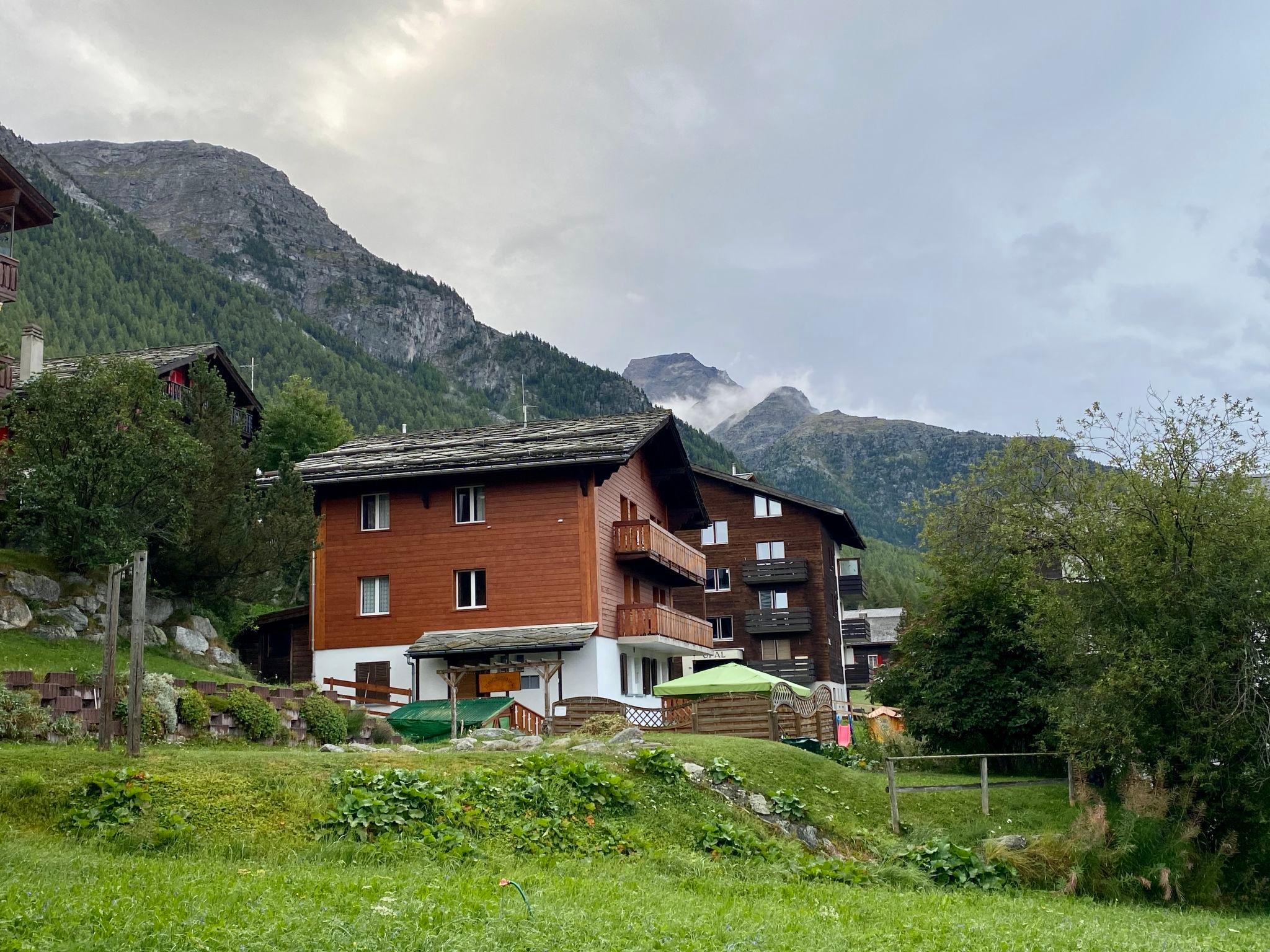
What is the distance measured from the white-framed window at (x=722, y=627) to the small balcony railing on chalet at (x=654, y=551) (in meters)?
15.4

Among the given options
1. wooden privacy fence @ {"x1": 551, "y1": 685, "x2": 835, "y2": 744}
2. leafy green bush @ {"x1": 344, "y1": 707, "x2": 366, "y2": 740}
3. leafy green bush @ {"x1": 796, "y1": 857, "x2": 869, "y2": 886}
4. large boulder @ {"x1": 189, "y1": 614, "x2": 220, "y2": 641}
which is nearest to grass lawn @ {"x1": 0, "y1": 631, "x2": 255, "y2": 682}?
large boulder @ {"x1": 189, "y1": 614, "x2": 220, "y2": 641}

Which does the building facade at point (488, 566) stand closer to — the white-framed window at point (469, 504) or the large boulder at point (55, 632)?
the white-framed window at point (469, 504)

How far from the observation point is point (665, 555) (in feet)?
128

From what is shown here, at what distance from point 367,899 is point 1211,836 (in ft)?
49.3

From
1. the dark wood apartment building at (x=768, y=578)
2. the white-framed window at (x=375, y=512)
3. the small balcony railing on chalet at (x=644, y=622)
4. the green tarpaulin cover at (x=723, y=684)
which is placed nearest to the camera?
the green tarpaulin cover at (x=723, y=684)

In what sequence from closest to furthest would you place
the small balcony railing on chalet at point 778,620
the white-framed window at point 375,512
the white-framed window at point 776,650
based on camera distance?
the white-framed window at point 375,512 → the small balcony railing on chalet at point 778,620 → the white-framed window at point 776,650

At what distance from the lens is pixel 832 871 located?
14.8 metres

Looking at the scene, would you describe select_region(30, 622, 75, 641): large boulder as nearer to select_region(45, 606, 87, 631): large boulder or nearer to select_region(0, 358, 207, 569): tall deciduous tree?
select_region(45, 606, 87, 631): large boulder

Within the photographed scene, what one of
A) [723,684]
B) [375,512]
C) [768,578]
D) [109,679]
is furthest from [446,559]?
[768,578]

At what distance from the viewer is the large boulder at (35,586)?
2470cm

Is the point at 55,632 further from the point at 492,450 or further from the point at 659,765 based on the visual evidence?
the point at 492,450

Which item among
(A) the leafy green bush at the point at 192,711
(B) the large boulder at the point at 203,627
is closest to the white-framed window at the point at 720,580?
(B) the large boulder at the point at 203,627

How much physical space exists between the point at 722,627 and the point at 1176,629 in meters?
39.8

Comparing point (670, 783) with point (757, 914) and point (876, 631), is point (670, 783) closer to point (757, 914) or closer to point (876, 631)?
point (757, 914)
